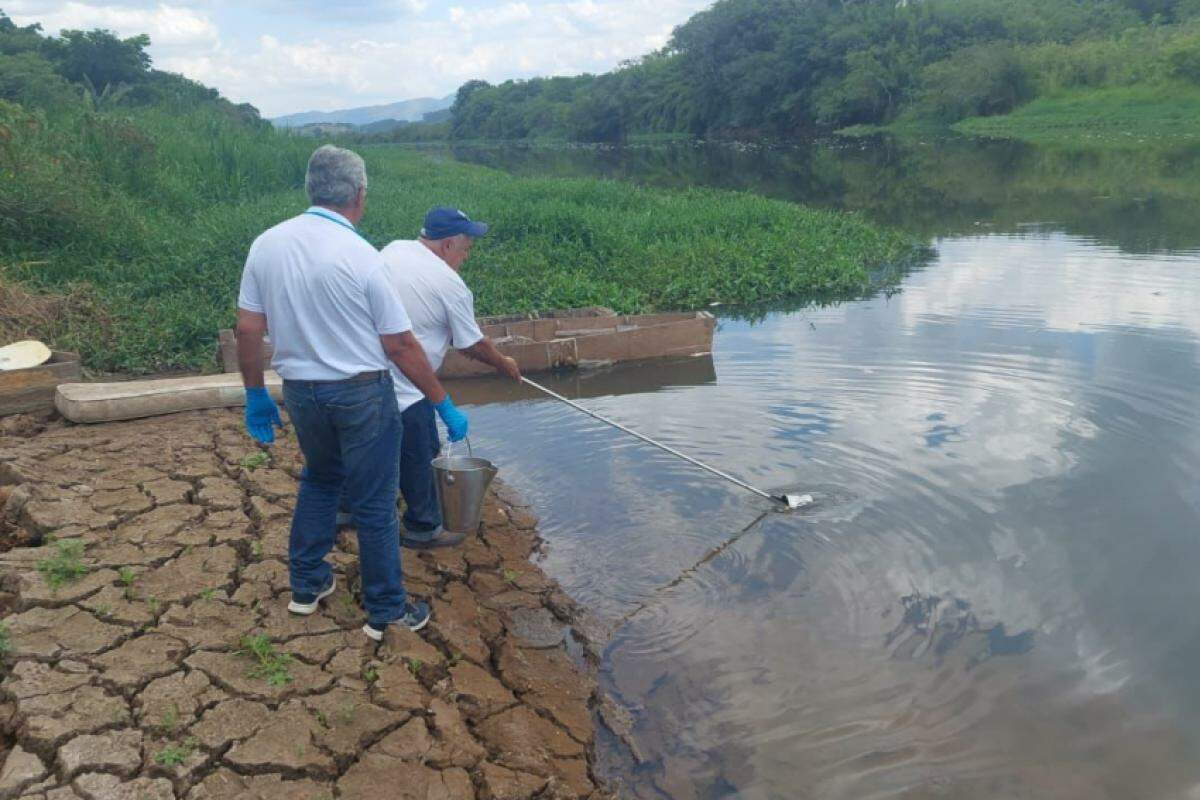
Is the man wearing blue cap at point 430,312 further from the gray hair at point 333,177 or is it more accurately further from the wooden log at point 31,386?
the wooden log at point 31,386

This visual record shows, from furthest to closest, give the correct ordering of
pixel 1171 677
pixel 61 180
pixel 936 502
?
1. pixel 61 180
2. pixel 936 502
3. pixel 1171 677

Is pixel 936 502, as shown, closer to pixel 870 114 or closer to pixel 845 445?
pixel 845 445

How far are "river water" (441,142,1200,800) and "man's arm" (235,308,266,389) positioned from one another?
2118mm

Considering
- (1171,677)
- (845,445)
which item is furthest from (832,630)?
(845,445)

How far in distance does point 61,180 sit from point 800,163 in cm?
3149

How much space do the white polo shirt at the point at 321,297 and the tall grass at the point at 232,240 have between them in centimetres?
621

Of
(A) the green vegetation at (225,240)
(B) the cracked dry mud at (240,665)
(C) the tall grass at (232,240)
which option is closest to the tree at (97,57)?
(A) the green vegetation at (225,240)

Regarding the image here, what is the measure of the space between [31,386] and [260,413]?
396 cm

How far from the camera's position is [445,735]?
138 inches

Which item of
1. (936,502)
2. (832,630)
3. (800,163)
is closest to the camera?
(832,630)

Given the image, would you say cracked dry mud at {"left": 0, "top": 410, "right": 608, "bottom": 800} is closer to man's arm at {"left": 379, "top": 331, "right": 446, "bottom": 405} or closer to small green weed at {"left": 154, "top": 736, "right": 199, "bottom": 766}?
small green weed at {"left": 154, "top": 736, "right": 199, "bottom": 766}

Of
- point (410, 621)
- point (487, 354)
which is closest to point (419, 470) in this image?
point (487, 354)

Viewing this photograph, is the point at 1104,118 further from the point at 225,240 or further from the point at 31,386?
the point at 31,386

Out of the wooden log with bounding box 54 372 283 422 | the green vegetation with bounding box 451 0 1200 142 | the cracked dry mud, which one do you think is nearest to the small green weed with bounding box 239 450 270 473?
the cracked dry mud
